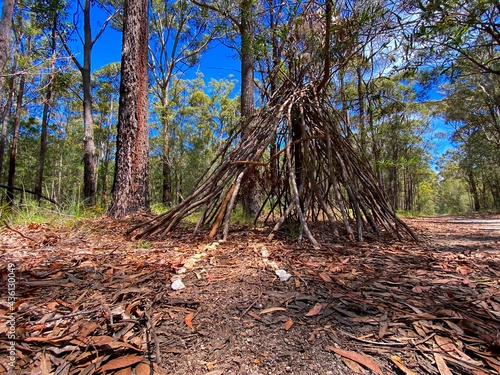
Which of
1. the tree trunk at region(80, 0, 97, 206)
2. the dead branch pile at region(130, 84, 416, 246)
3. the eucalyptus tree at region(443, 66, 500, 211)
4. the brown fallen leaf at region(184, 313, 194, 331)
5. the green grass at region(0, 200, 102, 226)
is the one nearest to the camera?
the brown fallen leaf at region(184, 313, 194, 331)

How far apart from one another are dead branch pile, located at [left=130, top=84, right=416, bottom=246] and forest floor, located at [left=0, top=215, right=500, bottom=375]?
616 millimetres

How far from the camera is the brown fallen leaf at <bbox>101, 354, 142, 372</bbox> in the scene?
0.71m

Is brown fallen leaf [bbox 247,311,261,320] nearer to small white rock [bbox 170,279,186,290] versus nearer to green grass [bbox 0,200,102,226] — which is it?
small white rock [bbox 170,279,186,290]

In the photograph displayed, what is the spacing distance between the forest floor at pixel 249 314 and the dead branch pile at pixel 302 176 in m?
0.62

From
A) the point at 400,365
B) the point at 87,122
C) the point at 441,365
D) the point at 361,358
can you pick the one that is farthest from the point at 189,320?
the point at 87,122

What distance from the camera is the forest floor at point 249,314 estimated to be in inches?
29.2

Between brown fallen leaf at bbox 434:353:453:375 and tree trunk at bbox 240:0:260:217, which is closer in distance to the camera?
brown fallen leaf at bbox 434:353:453:375

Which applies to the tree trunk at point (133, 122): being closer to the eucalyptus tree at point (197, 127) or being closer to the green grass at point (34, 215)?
the green grass at point (34, 215)

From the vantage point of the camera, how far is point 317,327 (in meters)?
0.89

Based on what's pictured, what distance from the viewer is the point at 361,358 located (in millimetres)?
754

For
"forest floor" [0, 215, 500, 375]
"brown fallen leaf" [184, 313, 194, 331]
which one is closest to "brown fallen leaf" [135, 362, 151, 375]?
"forest floor" [0, 215, 500, 375]

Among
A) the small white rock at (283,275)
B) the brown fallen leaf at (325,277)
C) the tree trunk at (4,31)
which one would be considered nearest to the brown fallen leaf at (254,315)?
the small white rock at (283,275)

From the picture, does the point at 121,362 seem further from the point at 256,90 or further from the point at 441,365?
the point at 256,90

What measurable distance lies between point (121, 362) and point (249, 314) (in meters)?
0.44
